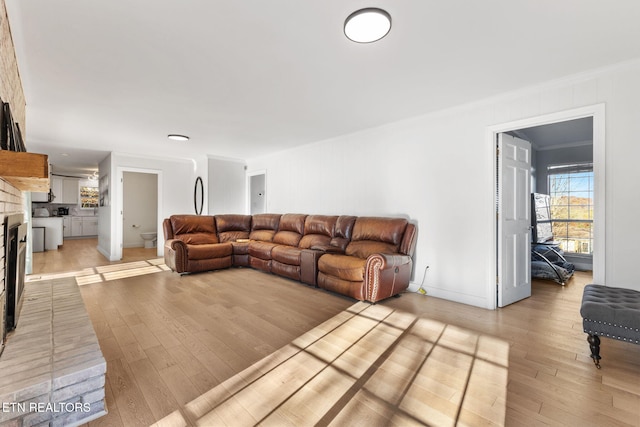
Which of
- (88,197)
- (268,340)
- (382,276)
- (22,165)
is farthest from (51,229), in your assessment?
(382,276)

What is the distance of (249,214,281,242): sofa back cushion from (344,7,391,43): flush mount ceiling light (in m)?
3.96

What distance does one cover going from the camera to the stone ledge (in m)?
1.32

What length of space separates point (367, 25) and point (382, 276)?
2.40 metres

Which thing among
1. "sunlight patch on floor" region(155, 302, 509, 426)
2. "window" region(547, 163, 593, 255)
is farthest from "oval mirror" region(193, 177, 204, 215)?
"window" region(547, 163, 593, 255)

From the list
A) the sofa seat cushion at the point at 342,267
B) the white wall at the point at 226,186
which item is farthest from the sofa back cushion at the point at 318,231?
the white wall at the point at 226,186

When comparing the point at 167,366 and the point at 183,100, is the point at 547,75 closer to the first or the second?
the point at 183,100

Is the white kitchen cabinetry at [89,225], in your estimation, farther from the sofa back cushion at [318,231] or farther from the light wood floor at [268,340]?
the sofa back cushion at [318,231]

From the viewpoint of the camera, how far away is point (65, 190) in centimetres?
970

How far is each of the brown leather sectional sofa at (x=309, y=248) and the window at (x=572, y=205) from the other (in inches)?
161

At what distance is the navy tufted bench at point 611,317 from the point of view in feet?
6.13

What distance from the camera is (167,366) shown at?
6.50 ft

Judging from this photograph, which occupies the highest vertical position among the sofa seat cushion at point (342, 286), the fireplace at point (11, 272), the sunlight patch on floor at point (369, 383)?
the fireplace at point (11, 272)

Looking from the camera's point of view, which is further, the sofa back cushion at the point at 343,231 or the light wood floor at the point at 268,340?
the sofa back cushion at the point at 343,231

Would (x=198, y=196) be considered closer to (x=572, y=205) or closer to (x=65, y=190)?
(x=65, y=190)
